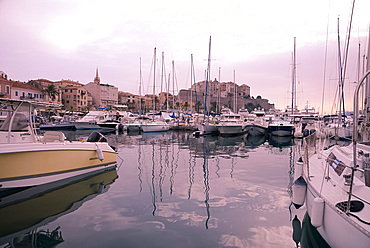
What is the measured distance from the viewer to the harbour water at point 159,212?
17.4 feet

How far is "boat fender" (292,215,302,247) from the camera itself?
5.40 m

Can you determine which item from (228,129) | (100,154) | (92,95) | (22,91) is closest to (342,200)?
(100,154)

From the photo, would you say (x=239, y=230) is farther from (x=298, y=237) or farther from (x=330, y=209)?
(x=330, y=209)

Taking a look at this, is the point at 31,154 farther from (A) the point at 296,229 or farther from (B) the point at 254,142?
(B) the point at 254,142

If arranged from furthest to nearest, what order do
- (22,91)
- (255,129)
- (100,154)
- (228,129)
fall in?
1. (22,91)
2. (255,129)
3. (228,129)
4. (100,154)

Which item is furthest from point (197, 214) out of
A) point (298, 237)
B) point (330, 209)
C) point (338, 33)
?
point (338, 33)

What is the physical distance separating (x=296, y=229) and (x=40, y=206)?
6.45 meters

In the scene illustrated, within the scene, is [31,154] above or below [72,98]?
below

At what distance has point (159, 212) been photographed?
672 centimetres

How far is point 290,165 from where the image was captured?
44.0ft

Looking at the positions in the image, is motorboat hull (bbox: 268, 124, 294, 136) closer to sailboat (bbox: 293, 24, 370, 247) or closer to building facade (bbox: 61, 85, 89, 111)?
sailboat (bbox: 293, 24, 370, 247)

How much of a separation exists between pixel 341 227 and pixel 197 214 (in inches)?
134

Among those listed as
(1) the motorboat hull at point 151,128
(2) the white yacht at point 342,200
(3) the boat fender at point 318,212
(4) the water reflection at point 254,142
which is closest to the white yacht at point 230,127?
(4) the water reflection at point 254,142

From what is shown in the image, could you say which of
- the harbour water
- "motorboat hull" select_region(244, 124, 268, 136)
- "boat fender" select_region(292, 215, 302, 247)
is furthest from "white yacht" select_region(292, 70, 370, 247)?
"motorboat hull" select_region(244, 124, 268, 136)
